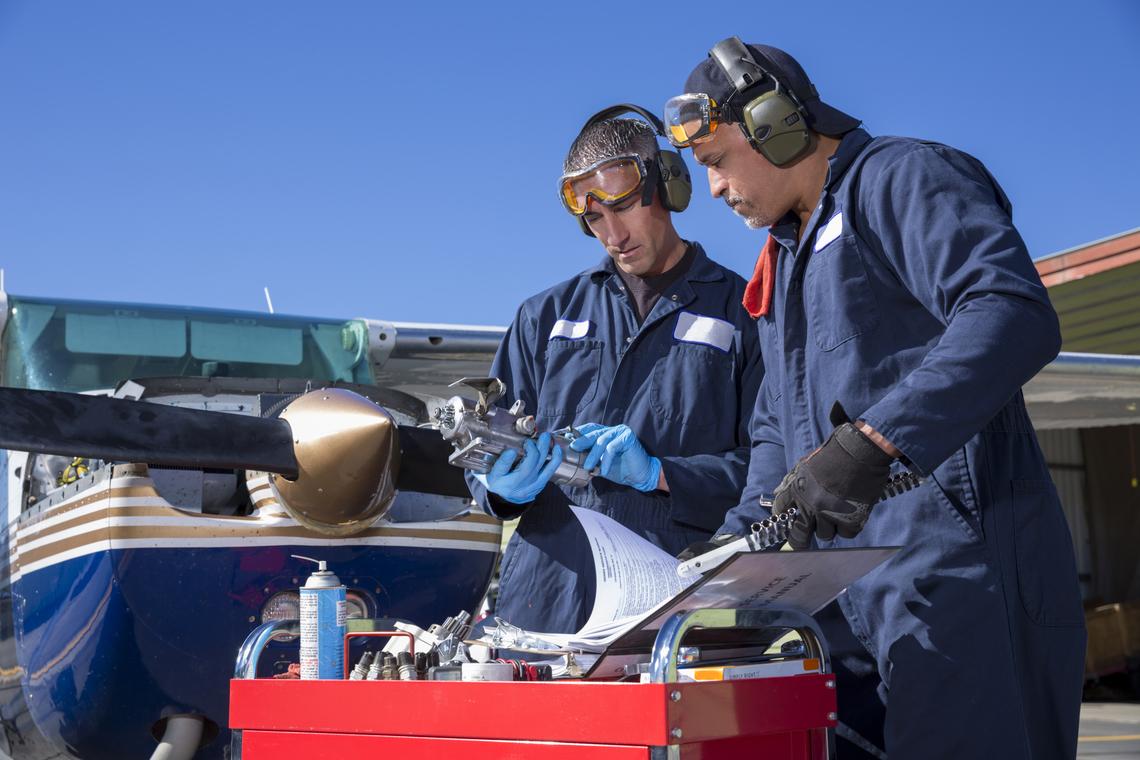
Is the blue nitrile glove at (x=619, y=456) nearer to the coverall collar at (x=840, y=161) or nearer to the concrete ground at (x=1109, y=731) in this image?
the coverall collar at (x=840, y=161)

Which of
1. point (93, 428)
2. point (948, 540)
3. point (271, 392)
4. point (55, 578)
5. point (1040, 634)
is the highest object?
point (271, 392)

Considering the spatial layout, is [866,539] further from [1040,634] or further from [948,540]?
[1040,634]

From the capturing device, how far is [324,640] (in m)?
1.91

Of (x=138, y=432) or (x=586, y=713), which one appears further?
(x=138, y=432)

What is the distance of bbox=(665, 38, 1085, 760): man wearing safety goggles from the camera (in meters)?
1.46

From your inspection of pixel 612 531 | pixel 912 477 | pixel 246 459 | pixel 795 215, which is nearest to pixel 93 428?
pixel 246 459

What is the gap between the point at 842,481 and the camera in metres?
1.47

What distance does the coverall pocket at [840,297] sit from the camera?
5.56 feet

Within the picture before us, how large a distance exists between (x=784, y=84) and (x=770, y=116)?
10 cm

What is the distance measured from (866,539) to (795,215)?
58 cm

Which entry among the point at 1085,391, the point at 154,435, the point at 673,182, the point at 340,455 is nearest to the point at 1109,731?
the point at 1085,391

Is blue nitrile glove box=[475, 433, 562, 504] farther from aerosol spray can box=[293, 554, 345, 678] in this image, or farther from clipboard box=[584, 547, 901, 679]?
clipboard box=[584, 547, 901, 679]

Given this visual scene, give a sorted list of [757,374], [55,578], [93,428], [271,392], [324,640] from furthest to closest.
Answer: [271,392] → [55,578] → [93,428] → [757,374] → [324,640]

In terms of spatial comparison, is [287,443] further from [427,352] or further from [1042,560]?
[427,352]
